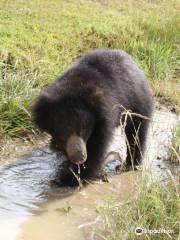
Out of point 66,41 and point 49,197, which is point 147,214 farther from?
point 66,41

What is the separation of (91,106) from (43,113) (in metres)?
0.42

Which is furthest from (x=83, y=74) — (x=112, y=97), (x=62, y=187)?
(x=62, y=187)

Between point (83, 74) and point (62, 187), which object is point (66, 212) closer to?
point (62, 187)

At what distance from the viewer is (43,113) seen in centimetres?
490

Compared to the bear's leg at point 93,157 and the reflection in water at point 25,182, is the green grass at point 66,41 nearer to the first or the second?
the reflection in water at point 25,182

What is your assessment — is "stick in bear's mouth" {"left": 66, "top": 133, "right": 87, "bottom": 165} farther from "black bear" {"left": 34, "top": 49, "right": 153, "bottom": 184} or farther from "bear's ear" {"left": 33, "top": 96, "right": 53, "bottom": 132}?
"bear's ear" {"left": 33, "top": 96, "right": 53, "bottom": 132}

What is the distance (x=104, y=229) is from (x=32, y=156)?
5.30ft


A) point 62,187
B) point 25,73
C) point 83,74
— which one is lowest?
point 62,187

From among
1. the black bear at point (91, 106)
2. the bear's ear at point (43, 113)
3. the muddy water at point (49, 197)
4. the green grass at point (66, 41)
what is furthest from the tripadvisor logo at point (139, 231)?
the green grass at point (66, 41)

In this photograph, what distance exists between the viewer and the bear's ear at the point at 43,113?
4.82 meters

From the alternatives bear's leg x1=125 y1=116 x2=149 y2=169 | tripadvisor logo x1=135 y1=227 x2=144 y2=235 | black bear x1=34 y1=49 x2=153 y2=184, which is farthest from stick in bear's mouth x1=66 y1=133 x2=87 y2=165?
tripadvisor logo x1=135 y1=227 x2=144 y2=235

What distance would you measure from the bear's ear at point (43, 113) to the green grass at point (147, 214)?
1.09m

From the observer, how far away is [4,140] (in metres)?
5.57

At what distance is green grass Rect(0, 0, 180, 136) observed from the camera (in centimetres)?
603
